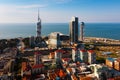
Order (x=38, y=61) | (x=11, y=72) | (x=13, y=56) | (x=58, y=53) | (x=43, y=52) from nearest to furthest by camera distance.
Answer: (x=11, y=72)
(x=38, y=61)
(x=58, y=53)
(x=13, y=56)
(x=43, y=52)

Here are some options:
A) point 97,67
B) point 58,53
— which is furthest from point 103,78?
point 58,53

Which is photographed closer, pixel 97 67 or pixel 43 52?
pixel 97 67

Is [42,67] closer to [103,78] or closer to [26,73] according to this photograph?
[26,73]

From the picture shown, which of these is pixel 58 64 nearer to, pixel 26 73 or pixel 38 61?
pixel 38 61

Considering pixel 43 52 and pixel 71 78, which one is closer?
pixel 71 78

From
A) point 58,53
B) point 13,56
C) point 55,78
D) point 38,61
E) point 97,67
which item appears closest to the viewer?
point 55,78

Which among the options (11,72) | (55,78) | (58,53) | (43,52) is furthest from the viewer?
(43,52)

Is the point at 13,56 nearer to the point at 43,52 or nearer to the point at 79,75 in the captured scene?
the point at 43,52

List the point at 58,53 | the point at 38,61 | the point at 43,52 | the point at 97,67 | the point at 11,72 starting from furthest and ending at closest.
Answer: the point at 43,52, the point at 58,53, the point at 38,61, the point at 11,72, the point at 97,67

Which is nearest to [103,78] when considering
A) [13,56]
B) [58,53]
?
[58,53]
